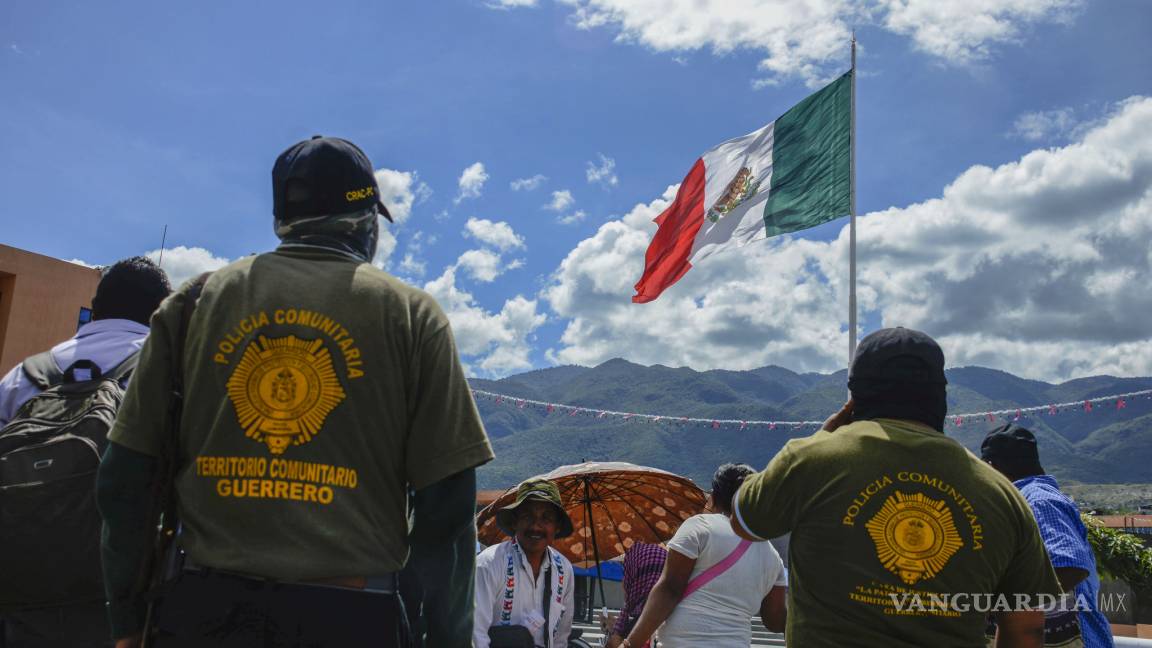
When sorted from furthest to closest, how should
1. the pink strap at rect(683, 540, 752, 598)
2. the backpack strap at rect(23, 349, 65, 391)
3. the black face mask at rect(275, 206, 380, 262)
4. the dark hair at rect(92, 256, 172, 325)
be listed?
the pink strap at rect(683, 540, 752, 598) → the dark hair at rect(92, 256, 172, 325) → the backpack strap at rect(23, 349, 65, 391) → the black face mask at rect(275, 206, 380, 262)

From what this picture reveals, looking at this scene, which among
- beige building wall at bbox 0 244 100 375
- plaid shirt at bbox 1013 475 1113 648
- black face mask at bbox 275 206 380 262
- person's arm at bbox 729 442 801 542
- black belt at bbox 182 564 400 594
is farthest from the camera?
beige building wall at bbox 0 244 100 375

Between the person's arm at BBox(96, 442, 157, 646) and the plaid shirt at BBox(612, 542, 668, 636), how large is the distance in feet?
12.4

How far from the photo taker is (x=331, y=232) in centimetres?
213

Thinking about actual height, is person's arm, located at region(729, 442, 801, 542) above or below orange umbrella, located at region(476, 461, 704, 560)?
above

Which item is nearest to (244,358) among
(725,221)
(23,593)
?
(23,593)

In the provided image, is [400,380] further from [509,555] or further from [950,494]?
[509,555]

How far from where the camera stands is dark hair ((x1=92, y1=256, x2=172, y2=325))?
312 cm

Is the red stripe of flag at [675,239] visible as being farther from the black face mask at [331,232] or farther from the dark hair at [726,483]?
the black face mask at [331,232]

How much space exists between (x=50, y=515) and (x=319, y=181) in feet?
4.37

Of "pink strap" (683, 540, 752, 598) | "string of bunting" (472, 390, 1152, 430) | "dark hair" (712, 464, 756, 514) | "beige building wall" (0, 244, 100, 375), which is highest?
"beige building wall" (0, 244, 100, 375)

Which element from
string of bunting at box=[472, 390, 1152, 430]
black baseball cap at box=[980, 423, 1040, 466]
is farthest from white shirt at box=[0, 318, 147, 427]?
string of bunting at box=[472, 390, 1152, 430]

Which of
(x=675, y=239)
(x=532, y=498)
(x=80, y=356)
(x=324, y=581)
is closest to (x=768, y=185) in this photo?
(x=675, y=239)

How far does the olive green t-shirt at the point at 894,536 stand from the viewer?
2.54 meters

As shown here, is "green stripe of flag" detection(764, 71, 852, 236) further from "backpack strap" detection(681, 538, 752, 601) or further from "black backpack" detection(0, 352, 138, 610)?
"black backpack" detection(0, 352, 138, 610)
